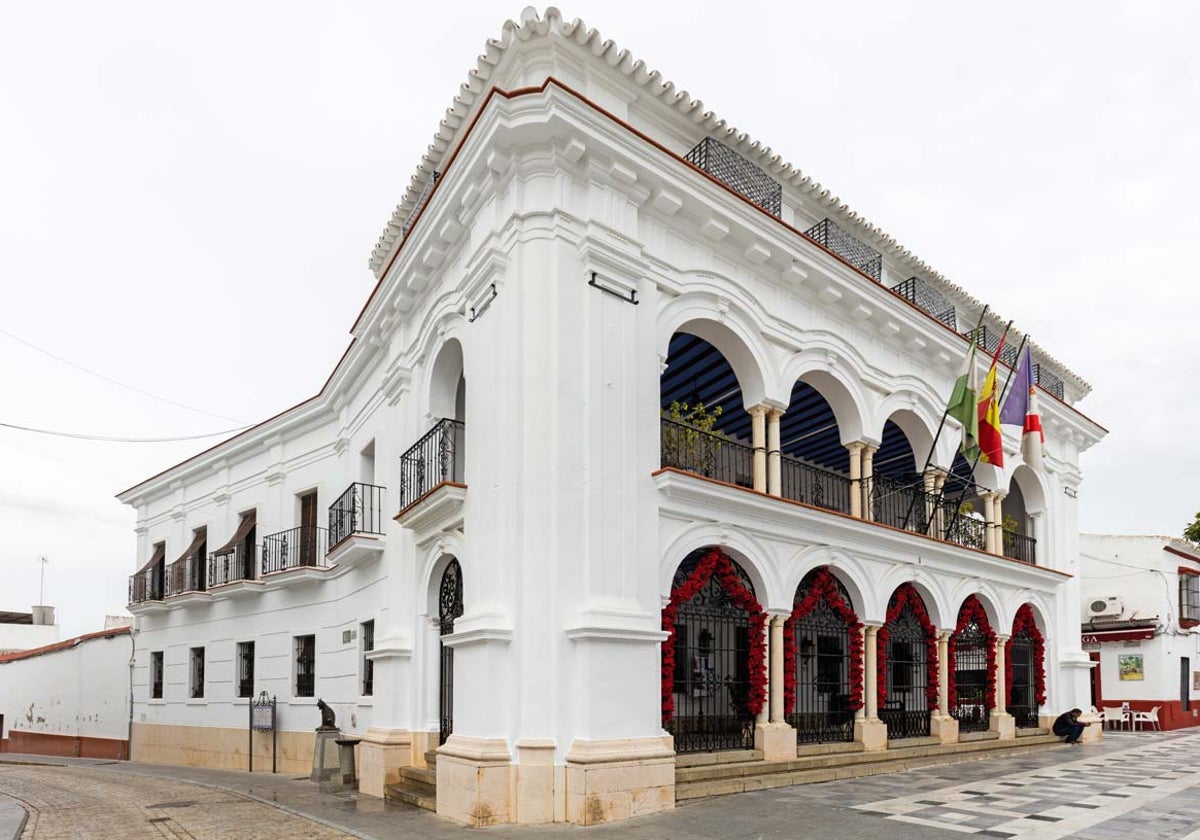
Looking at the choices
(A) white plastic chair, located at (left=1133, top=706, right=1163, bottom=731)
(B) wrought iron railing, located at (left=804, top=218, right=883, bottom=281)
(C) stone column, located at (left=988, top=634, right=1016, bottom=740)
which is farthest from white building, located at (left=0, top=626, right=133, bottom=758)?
(A) white plastic chair, located at (left=1133, top=706, right=1163, bottom=731)

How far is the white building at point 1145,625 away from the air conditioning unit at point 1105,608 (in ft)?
0.08

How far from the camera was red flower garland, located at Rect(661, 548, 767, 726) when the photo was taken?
10273mm

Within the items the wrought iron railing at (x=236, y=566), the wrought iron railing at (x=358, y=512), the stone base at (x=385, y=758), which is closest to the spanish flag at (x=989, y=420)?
the wrought iron railing at (x=358, y=512)

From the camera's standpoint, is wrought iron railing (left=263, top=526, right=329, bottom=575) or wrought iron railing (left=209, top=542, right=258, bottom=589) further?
wrought iron railing (left=209, top=542, right=258, bottom=589)

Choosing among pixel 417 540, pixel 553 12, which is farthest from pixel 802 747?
pixel 553 12

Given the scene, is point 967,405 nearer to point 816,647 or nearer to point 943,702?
point 816,647

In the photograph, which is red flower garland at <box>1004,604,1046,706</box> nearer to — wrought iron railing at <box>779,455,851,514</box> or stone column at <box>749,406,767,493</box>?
wrought iron railing at <box>779,455,851,514</box>

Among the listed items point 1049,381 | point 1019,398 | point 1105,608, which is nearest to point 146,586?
point 1019,398

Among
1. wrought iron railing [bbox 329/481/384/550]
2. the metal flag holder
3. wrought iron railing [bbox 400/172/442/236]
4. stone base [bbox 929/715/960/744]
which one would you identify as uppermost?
wrought iron railing [bbox 400/172/442/236]

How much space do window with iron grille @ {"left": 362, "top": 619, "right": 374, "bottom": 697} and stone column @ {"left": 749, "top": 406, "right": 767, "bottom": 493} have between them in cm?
626

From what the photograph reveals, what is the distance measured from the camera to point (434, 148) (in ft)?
42.9

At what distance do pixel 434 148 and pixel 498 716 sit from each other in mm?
7603

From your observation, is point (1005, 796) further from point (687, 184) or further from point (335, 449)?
point (335, 449)

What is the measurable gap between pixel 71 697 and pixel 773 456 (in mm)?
20098
